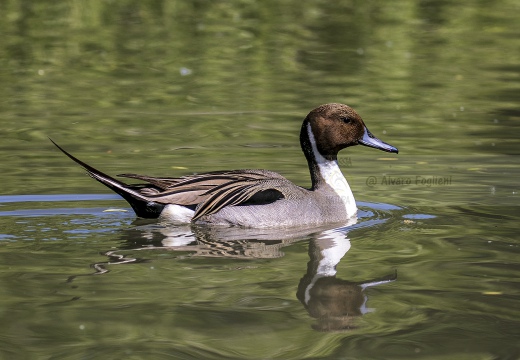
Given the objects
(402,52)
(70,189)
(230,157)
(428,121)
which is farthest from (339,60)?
(70,189)

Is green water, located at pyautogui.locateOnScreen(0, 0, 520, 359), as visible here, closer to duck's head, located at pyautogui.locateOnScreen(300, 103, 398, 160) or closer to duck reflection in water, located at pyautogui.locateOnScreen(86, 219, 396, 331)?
A: duck reflection in water, located at pyautogui.locateOnScreen(86, 219, 396, 331)

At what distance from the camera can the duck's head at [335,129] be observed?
9.09 m

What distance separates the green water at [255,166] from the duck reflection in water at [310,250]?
0.02m

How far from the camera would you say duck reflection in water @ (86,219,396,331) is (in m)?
6.16

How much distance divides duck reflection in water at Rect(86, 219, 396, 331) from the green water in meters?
0.02

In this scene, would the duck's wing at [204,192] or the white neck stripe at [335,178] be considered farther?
the white neck stripe at [335,178]

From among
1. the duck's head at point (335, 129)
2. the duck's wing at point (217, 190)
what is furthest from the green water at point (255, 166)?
the duck's head at point (335, 129)

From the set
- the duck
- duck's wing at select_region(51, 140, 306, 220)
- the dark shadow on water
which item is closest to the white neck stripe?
the duck

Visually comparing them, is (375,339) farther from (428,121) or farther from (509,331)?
(428,121)

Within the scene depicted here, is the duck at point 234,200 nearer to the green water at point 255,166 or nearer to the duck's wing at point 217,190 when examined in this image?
the duck's wing at point 217,190

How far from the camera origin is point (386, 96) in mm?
14430

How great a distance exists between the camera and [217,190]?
855 centimetres

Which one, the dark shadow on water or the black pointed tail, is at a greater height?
the black pointed tail

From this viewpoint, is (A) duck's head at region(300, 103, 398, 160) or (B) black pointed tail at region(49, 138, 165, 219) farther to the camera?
(A) duck's head at region(300, 103, 398, 160)
